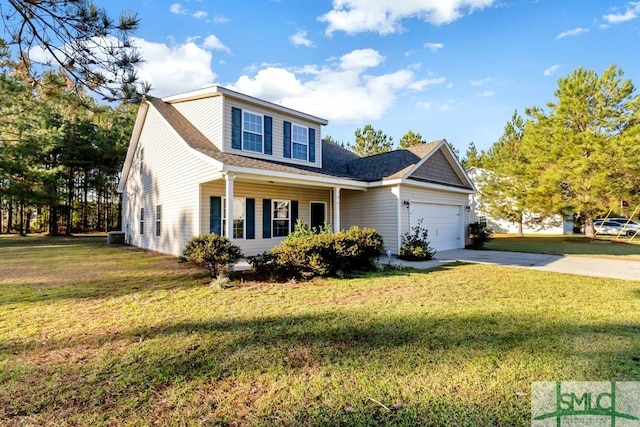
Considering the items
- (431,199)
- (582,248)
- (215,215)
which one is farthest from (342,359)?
(582,248)

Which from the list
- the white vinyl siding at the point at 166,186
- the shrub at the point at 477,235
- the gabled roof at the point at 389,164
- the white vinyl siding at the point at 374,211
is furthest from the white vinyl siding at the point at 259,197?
the shrub at the point at 477,235

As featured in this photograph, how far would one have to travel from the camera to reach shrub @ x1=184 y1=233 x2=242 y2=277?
7340 millimetres

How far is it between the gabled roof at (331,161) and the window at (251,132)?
54 cm

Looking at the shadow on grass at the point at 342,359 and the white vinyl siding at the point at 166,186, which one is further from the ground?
the white vinyl siding at the point at 166,186

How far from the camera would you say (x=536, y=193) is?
64.1 feet

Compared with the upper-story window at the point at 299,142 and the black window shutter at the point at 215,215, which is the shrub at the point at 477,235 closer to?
the upper-story window at the point at 299,142

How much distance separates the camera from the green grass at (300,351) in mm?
2555

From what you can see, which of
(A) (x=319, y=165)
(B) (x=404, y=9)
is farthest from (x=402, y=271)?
(B) (x=404, y=9)

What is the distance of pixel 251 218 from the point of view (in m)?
11.6

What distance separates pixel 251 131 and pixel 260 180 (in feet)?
9.58

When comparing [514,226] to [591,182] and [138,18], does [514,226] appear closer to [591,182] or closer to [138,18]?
[591,182]

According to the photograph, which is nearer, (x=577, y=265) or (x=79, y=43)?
(x=79, y=43)

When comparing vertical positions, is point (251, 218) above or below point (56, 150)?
below

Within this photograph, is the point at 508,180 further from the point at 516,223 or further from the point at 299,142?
the point at 299,142
